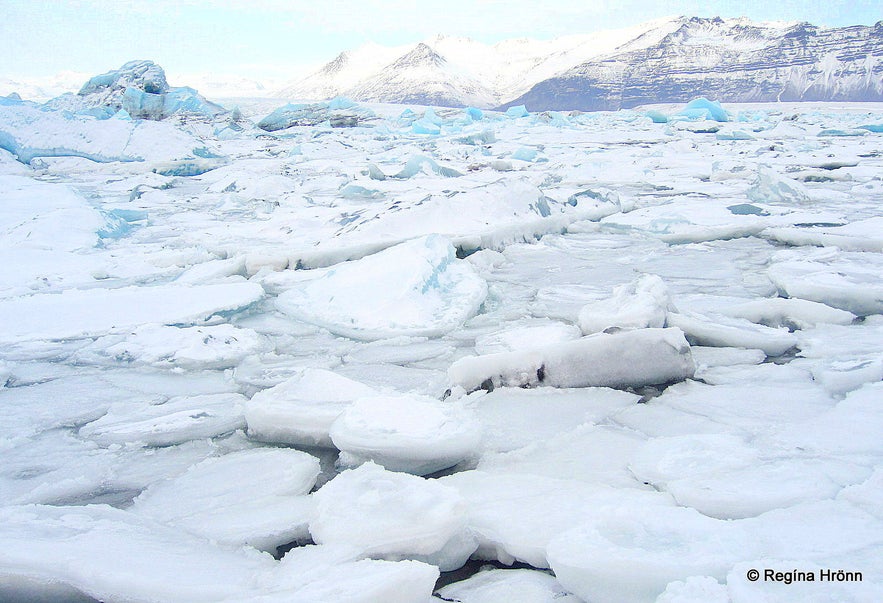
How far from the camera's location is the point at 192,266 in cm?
359

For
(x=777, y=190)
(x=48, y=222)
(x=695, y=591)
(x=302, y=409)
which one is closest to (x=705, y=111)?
(x=777, y=190)

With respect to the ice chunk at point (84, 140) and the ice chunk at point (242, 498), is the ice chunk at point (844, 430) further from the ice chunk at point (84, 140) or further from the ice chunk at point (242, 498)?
the ice chunk at point (84, 140)

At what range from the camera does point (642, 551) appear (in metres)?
0.93

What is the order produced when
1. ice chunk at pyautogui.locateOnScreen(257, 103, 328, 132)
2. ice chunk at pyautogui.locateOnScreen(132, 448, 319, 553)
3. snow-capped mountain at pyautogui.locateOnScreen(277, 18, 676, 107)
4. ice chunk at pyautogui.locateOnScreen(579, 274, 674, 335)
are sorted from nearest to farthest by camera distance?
ice chunk at pyautogui.locateOnScreen(132, 448, 319, 553) < ice chunk at pyautogui.locateOnScreen(579, 274, 674, 335) < ice chunk at pyautogui.locateOnScreen(257, 103, 328, 132) < snow-capped mountain at pyautogui.locateOnScreen(277, 18, 676, 107)

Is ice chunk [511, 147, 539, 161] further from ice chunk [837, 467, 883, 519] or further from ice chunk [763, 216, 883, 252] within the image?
ice chunk [837, 467, 883, 519]

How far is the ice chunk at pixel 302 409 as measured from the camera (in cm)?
153

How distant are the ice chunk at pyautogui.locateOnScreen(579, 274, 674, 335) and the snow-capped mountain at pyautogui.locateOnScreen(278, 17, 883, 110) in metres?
76.9

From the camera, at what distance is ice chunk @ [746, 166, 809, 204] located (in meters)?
5.09

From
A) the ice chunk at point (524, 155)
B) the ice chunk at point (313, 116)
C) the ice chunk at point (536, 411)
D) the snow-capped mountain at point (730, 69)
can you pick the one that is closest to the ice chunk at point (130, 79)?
the ice chunk at point (313, 116)

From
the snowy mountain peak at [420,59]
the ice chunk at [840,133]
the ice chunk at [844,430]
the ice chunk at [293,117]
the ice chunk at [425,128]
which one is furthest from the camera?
the snowy mountain peak at [420,59]

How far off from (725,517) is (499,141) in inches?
511

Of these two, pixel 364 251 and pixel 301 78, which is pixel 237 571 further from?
pixel 301 78

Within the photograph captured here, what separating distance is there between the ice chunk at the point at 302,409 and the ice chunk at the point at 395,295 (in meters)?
0.72

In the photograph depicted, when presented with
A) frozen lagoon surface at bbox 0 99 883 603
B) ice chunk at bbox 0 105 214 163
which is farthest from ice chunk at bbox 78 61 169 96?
frozen lagoon surface at bbox 0 99 883 603
